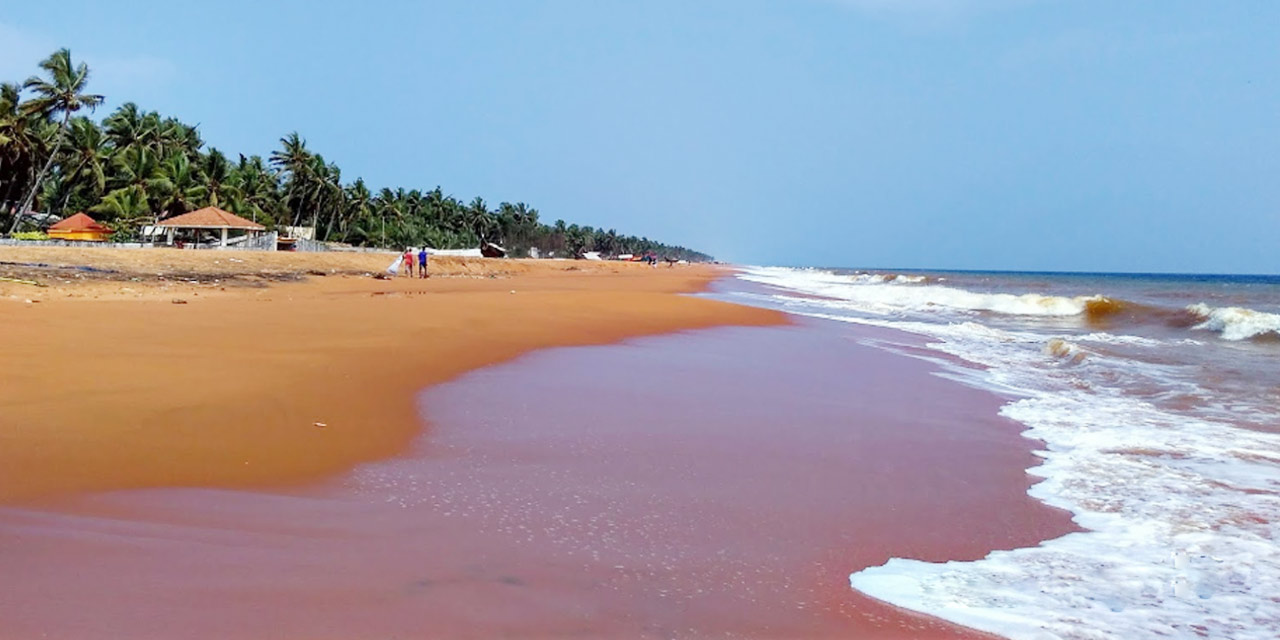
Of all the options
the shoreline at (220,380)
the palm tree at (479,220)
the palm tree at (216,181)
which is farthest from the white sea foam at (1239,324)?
the palm tree at (479,220)

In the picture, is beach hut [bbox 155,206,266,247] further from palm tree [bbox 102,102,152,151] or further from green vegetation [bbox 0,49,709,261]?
palm tree [bbox 102,102,152,151]

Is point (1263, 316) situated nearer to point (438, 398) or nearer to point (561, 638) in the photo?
point (438, 398)

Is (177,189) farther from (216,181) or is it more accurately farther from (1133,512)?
(1133,512)

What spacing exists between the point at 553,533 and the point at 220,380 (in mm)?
4171

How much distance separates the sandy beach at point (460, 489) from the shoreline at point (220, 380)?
34 mm

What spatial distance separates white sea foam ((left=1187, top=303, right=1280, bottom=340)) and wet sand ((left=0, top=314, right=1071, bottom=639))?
15.6 m

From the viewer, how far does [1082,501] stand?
187 inches

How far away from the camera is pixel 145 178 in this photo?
147ft

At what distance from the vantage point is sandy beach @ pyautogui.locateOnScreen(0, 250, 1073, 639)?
9.70 ft

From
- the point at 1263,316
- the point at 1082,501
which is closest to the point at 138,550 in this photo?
the point at 1082,501

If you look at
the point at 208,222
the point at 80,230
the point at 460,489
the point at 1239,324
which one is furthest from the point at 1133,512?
the point at 80,230

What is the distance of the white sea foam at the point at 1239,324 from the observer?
1830 centimetres

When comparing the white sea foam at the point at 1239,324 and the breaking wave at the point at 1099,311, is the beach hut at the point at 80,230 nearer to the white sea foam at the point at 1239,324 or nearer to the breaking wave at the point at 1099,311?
the breaking wave at the point at 1099,311

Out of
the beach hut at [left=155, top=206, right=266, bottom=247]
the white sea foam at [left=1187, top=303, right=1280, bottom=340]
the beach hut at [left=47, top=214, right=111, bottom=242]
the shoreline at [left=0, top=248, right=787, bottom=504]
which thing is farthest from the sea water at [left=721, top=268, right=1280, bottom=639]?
the beach hut at [left=47, top=214, right=111, bottom=242]
